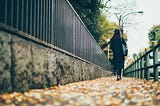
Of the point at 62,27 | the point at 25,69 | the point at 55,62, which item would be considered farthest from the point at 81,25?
the point at 25,69

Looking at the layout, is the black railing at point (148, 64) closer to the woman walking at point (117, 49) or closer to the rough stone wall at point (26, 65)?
the woman walking at point (117, 49)

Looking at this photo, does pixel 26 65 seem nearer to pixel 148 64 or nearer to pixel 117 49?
pixel 117 49

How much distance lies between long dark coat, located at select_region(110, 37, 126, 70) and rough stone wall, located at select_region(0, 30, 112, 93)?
172 inches

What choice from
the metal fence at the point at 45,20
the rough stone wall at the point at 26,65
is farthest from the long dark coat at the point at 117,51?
the rough stone wall at the point at 26,65

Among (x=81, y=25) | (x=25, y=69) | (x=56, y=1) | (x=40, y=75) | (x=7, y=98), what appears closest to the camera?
(x=7, y=98)

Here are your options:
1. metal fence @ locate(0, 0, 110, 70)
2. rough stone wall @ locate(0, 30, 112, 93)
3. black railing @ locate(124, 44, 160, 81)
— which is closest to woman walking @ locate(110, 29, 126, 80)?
black railing @ locate(124, 44, 160, 81)

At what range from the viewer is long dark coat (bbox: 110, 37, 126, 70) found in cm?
1289

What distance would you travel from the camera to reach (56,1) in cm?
902

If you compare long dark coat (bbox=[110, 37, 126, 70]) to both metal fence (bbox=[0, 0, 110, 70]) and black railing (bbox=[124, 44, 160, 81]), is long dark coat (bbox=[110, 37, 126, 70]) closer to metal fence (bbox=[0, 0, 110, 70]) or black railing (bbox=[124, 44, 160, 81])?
black railing (bbox=[124, 44, 160, 81])

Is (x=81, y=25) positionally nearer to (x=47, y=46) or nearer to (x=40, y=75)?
(x=47, y=46)

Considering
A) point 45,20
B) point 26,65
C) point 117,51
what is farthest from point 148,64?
point 26,65

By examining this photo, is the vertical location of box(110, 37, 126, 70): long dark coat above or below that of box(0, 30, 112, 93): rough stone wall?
above

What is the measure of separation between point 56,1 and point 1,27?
405 centimetres

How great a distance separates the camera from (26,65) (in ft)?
19.7
